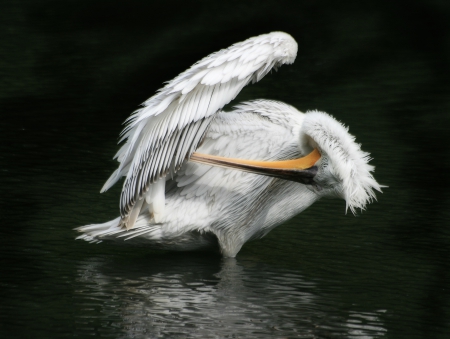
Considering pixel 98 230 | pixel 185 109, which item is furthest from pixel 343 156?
pixel 98 230

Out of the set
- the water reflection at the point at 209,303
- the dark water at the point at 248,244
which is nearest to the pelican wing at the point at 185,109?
the water reflection at the point at 209,303

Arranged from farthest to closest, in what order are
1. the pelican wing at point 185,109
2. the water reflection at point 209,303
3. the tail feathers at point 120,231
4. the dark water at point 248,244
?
the tail feathers at point 120,231 → the pelican wing at point 185,109 → the dark water at point 248,244 → the water reflection at point 209,303

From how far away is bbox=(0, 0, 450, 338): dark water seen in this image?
4.04 meters

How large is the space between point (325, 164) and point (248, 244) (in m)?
0.81

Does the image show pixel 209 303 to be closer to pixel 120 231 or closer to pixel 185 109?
pixel 120 231

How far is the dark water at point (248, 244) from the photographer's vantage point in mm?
4035

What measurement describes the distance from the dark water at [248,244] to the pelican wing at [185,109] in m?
0.41

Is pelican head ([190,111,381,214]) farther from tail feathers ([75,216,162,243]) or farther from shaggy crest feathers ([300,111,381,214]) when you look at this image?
tail feathers ([75,216,162,243])

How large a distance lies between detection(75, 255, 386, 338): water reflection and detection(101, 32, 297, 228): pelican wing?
1.02ft

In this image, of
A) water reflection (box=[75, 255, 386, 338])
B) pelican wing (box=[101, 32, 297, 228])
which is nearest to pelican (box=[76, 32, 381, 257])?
pelican wing (box=[101, 32, 297, 228])

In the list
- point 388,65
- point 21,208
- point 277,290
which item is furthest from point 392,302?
point 388,65

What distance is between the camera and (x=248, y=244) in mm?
5133

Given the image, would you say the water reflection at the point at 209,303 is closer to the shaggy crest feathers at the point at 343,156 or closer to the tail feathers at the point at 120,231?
the tail feathers at the point at 120,231

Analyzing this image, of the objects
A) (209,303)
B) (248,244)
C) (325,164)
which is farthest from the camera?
(248,244)
